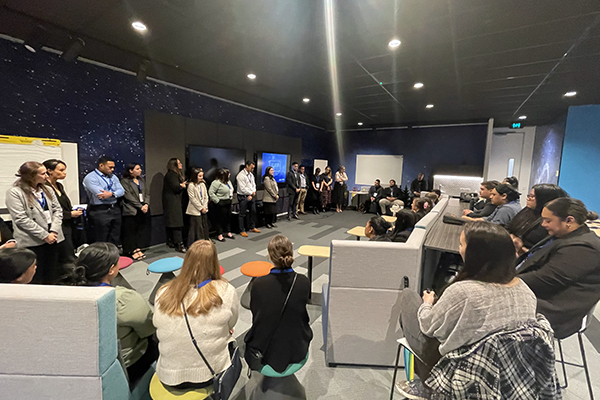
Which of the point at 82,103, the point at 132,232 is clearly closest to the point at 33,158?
the point at 82,103

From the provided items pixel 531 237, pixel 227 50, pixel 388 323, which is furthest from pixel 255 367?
pixel 227 50

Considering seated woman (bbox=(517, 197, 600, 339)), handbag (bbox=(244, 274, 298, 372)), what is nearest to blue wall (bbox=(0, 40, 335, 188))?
handbag (bbox=(244, 274, 298, 372))

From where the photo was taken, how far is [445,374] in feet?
3.67

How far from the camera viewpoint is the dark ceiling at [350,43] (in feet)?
7.91

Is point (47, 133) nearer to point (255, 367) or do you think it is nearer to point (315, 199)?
point (255, 367)

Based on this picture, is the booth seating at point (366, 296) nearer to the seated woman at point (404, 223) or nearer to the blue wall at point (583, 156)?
the seated woman at point (404, 223)

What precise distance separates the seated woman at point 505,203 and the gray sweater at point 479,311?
2.34m

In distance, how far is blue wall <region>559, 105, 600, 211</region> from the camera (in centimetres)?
520

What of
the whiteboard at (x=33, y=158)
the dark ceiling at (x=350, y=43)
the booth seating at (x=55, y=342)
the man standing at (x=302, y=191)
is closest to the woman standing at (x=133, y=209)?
the whiteboard at (x=33, y=158)

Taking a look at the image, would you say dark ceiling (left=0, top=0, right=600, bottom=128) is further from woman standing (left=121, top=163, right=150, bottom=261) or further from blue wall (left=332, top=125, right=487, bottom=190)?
blue wall (left=332, top=125, right=487, bottom=190)

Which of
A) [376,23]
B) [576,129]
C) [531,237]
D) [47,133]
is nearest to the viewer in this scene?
[531,237]

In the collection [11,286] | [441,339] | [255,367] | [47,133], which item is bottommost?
[255,367]

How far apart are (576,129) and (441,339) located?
23.7ft

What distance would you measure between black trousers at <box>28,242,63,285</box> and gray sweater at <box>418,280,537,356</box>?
3548 millimetres
